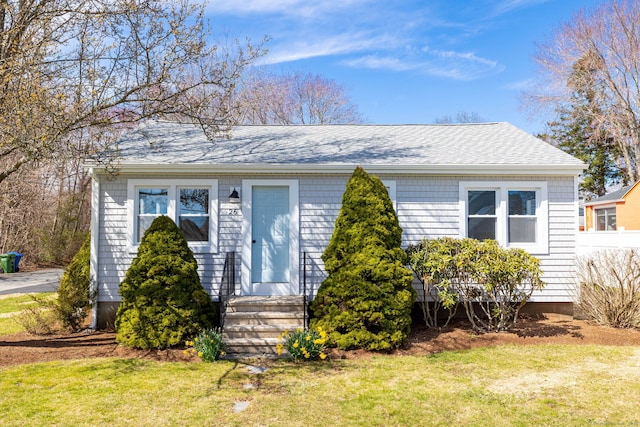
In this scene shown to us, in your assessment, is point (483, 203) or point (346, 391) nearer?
point (346, 391)

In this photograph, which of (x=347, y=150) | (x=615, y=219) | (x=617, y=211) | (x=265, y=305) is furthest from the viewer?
(x=615, y=219)

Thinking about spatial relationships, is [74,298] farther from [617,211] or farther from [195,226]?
[617,211]

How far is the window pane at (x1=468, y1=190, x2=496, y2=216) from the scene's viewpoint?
7.97 meters

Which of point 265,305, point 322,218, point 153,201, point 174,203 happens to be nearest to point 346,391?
point 265,305

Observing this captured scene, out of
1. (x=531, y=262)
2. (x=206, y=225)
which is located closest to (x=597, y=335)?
(x=531, y=262)

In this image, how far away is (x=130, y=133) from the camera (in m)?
Result: 8.87

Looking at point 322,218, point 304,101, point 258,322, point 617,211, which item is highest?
point 304,101

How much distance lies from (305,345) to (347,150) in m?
4.32

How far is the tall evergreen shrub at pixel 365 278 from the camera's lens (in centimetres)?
629

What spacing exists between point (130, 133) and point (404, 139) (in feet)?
20.0

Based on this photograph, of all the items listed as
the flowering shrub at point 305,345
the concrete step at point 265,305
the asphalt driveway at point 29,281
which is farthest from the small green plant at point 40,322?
the flowering shrub at point 305,345

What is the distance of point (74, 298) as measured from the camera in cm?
737

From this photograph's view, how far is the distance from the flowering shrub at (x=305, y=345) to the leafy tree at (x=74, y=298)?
12.8ft

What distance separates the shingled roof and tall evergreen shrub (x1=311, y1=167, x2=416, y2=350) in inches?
45.1
